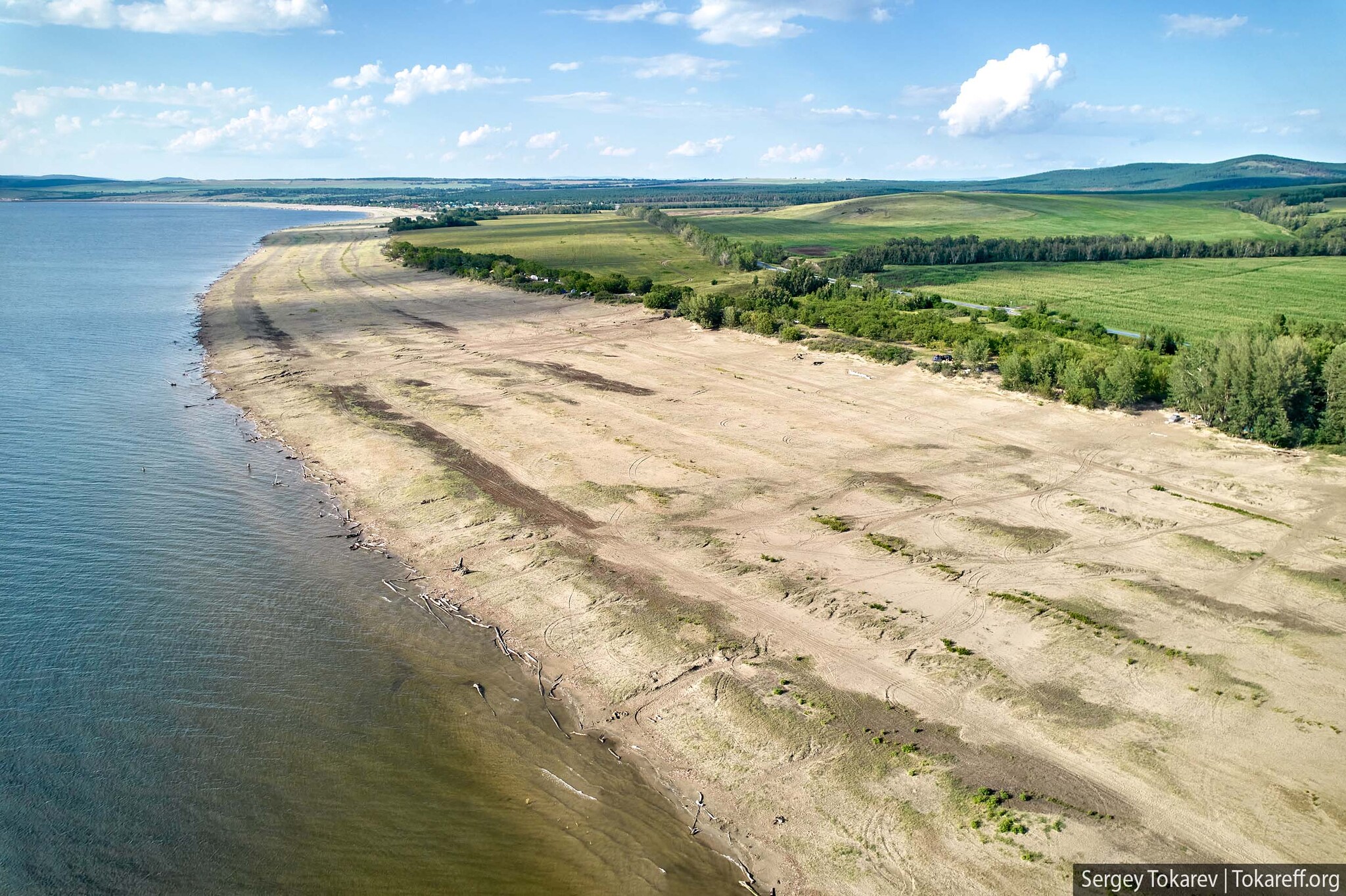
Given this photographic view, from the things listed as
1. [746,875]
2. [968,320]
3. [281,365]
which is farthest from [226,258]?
[746,875]

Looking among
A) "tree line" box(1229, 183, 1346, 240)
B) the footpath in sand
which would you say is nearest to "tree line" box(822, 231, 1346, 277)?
"tree line" box(1229, 183, 1346, 240)

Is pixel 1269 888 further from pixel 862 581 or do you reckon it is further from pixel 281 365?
pixel 281 365

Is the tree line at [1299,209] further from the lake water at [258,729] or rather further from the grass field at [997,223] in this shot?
the lake water at [258,729]

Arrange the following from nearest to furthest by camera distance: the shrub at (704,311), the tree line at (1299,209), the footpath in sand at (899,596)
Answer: the footpath in sand at (899,596) → the shrub at (704,311) → the tree line at (1299,209)

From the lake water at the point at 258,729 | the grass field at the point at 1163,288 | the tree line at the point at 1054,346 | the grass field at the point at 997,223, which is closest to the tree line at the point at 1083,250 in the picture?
the grass field at the point at 1163,288

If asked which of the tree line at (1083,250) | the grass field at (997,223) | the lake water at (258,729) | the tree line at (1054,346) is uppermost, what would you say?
the grass field at (997,223)

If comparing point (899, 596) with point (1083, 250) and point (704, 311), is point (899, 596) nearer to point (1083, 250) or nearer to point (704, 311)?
point (704, 311)
